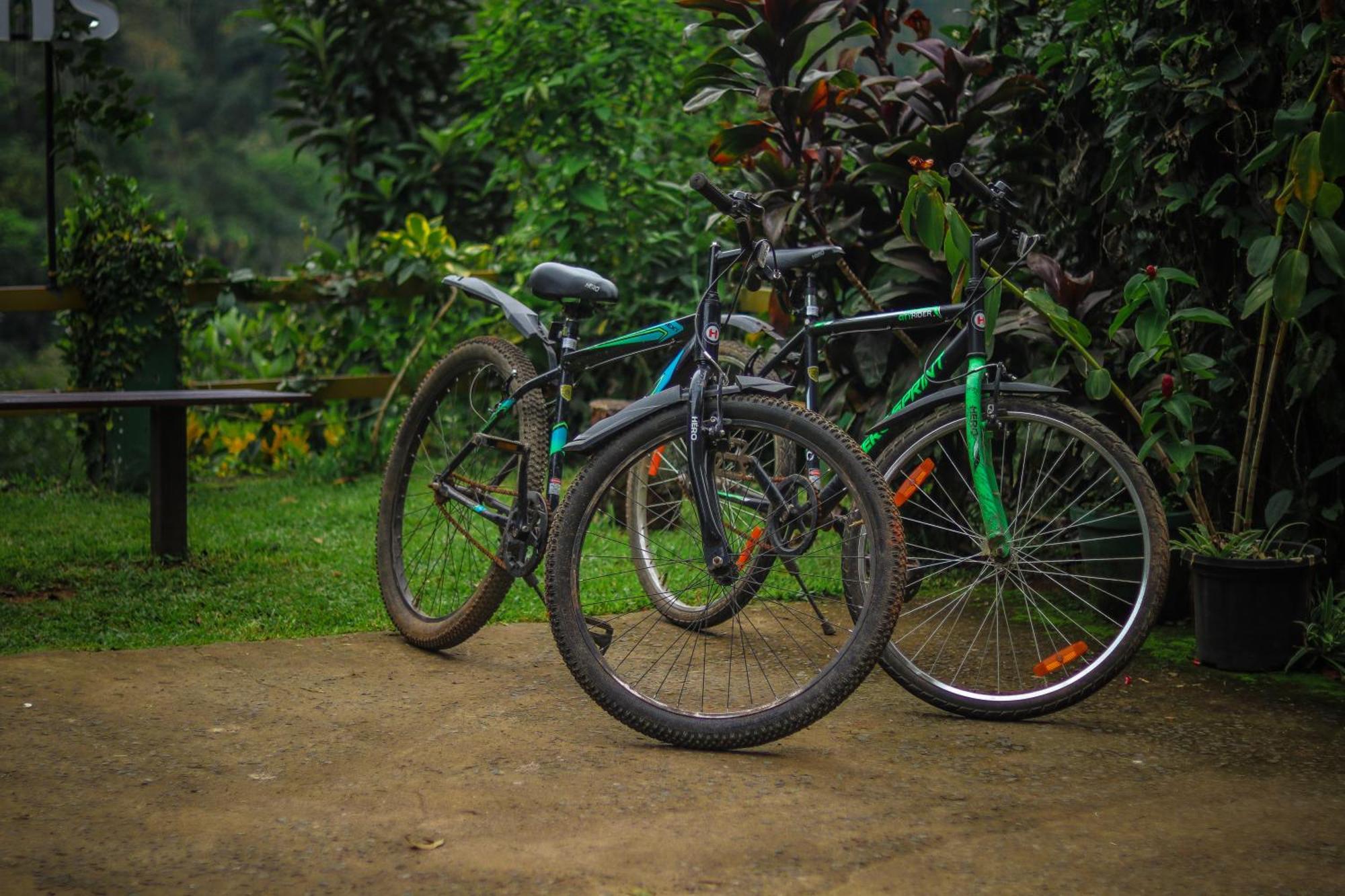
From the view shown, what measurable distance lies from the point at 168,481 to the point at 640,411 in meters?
2.50

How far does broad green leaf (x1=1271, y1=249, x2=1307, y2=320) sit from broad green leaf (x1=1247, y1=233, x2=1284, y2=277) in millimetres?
125

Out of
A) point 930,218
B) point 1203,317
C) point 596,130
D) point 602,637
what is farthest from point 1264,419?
point 596,130

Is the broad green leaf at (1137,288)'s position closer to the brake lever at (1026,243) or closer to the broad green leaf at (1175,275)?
the broad green leaf at (1175,275)

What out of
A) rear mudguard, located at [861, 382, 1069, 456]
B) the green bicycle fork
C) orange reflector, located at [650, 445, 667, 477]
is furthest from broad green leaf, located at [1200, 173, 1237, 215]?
orange reflector, located at [650, 445, 667, 477]

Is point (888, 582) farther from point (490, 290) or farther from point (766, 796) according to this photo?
point (490, 290)

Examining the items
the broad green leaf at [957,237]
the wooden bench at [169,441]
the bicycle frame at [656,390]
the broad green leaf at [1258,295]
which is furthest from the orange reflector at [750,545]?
the wooden bench at [169,441]

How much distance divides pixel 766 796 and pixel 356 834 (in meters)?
0.79

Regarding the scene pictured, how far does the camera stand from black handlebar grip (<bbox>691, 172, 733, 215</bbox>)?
10.3ft

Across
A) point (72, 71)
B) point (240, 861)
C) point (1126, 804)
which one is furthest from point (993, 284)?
point (72, 71)

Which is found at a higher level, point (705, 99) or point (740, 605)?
point (705, 99)

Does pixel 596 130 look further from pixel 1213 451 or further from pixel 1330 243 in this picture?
pixel 1330 243

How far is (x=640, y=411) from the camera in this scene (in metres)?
3.23

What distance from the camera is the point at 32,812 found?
2.65 m

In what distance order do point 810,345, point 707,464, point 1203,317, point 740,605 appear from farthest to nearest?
point 810,345 < point 1203,317 < point 740,605 < point 707,464
